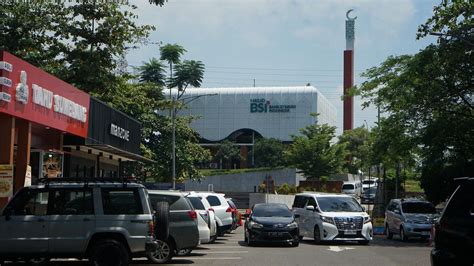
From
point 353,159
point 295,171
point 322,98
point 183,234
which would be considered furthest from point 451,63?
point 322,98

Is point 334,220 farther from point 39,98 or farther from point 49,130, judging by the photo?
point 39,98

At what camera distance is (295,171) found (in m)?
79.0

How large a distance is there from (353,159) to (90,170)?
257ft

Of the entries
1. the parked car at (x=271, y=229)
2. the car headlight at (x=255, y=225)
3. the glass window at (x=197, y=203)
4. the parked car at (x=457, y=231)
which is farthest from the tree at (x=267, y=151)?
the parked car at (x=457, y=231)

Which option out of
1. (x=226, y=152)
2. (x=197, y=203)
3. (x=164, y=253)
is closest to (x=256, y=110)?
(x=226, y=152)

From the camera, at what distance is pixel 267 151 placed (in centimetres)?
10594

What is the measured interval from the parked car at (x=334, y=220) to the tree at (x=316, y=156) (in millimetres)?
48580

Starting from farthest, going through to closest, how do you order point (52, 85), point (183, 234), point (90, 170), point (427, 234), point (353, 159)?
1. point (353, 159)
2. point (90, 170)
3. point (427, 234)
4. point (52, 85)
5. point (183, 234)

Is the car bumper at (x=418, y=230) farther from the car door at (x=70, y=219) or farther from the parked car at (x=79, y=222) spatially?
the car door at (x=70, y=219)

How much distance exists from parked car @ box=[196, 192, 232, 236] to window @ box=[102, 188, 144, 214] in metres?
10.5

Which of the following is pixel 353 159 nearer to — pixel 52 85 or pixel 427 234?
pixel 427 234

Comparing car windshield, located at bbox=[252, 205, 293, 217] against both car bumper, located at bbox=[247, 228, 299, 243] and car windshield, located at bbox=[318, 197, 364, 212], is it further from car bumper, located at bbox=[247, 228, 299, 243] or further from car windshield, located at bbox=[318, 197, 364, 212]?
car windshield, located at bbox=[318, 197, 364, 212]

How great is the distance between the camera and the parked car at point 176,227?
54.0 ft

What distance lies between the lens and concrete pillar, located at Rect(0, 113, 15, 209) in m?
16.5
